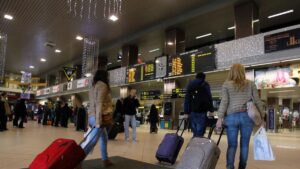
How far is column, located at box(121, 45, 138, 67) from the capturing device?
16.1 meters

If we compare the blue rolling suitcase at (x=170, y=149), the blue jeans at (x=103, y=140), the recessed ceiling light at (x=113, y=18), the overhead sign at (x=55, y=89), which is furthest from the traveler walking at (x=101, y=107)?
the overhead sign at (x=55, y=89)

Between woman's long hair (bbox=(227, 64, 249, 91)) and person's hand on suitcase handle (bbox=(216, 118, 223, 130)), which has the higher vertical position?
woman's long hair (bbox=(227, 64, 249, 91))

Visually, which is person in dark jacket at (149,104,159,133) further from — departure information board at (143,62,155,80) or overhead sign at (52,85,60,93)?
overhead sign at (52,85,60,93)

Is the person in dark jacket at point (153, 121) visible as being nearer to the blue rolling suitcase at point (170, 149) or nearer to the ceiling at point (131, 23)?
the ceiling at point (131, 23)

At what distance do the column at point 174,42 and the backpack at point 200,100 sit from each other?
9028 millimetres

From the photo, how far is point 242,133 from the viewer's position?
10.3ft

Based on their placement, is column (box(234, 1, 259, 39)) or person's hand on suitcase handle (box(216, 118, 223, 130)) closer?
person's hand on suitcase handle (box(216, 118, 223, 130))

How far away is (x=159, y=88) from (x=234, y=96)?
12.1 meters

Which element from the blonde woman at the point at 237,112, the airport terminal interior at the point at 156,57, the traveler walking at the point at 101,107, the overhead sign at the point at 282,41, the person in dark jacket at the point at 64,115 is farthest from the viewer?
the person in dark jacket at the point at 64,115

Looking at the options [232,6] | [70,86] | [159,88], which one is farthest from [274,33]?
[70,86]

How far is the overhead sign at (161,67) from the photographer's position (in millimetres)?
12825

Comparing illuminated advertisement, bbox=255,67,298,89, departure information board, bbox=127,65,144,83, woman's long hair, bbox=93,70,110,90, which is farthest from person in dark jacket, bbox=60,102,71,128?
woman's long hair, bbox=93,70,110,90

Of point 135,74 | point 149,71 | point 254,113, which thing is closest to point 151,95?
point 135,74

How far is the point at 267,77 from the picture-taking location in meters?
9.77
